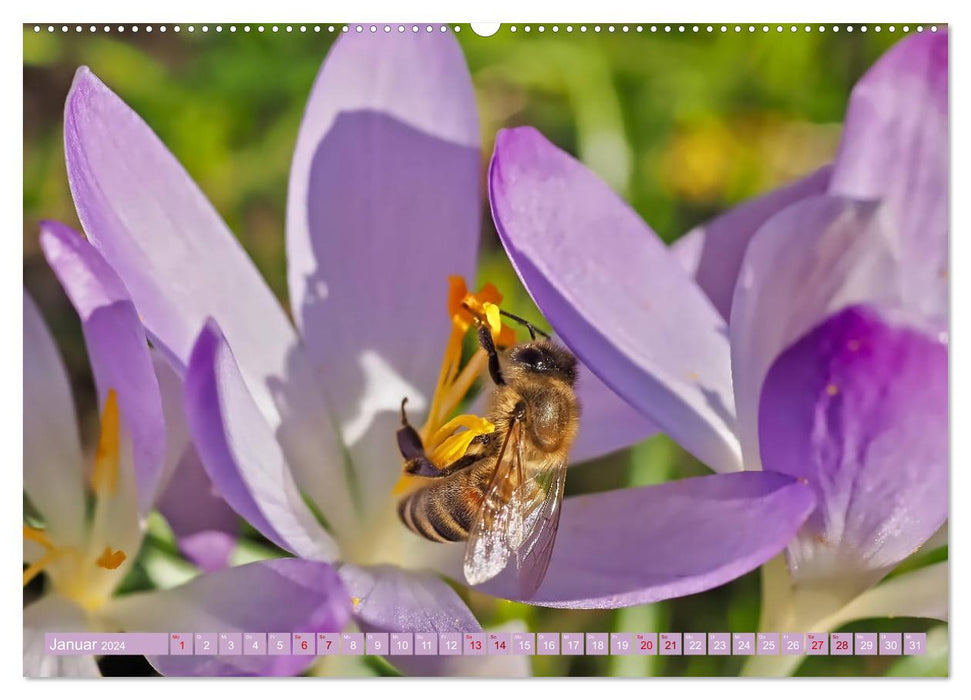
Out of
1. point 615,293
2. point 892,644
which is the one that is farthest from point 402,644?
point 892,644

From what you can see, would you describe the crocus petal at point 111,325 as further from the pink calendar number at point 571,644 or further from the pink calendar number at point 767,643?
the pink calendar number at point 767,643

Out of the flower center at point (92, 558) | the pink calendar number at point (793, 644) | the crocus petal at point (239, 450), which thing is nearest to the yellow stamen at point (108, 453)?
the flower center at point (92, 558)

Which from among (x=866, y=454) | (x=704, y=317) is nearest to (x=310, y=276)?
(x=704, y=317)

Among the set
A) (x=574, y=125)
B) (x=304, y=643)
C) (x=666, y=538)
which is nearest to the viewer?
(x=304, y=643)

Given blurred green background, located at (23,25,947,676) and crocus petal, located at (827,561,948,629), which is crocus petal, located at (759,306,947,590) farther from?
blurred green background, located at (23,25,947,676)

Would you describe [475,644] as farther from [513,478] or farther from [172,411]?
[172,411]

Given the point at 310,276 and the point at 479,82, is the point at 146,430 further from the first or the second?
the point at 479,82
